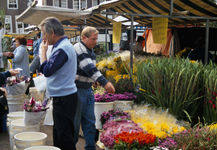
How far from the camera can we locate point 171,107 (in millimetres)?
3453

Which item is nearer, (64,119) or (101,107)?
(64,119)

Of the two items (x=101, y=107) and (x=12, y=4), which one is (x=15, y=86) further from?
(x=12, y=4)

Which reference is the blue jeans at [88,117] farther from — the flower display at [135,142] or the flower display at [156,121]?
the flower display at [135,142]

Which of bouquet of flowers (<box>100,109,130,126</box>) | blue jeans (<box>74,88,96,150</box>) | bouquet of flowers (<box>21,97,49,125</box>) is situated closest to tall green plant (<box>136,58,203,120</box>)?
bouquet of flowers (<box>100,109,130,126</box>)

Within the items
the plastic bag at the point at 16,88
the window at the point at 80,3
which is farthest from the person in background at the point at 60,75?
the window at the point at 80,3

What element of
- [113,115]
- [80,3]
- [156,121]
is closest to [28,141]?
[113,115]

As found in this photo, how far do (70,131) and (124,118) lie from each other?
0.94 metres

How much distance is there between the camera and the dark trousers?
2.79m

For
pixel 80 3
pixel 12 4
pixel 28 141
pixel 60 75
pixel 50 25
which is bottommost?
pixel 28 141

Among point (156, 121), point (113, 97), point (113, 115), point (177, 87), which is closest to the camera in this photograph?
point (156, 121)

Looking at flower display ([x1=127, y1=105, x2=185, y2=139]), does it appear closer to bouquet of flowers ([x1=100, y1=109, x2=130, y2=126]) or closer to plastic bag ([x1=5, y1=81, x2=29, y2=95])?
bouquet of flowers ([x1=100, y1=109, x2=130, y2=126])

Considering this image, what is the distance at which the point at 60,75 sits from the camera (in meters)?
2.74

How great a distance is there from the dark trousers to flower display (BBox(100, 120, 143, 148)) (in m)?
0.41

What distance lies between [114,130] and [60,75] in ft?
3.22
